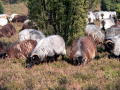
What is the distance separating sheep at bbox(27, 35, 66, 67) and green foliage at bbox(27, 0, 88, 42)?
2187 mm

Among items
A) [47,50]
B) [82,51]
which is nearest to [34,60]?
[47,50]

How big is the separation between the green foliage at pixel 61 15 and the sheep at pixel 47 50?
7.17ft

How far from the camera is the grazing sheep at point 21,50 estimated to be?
14.3 meters

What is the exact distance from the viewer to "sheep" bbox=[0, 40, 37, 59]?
1433 centimetres

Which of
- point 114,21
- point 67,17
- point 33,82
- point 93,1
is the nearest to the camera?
point 33,82

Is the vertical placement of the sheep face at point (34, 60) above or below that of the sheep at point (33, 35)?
below

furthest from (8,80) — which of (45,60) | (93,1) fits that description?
(93,1)

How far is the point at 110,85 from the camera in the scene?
9.48 m

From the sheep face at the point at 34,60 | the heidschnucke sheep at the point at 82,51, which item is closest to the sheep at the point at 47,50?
the sheep face at the point at 34,60

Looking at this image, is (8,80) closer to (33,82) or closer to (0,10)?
(33,82)

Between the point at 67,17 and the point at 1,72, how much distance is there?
570cm

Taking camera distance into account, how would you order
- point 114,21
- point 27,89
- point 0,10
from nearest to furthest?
point 27,89 → point 114,21 → point 0,10

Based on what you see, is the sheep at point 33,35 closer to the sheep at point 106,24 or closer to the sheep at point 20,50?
the sheep at point 20,50

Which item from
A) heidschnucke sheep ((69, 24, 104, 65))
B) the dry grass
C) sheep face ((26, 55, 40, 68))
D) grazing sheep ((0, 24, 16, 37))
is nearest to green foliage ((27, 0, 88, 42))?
heidschnucke sheep ((69, 24, 104, 65))
